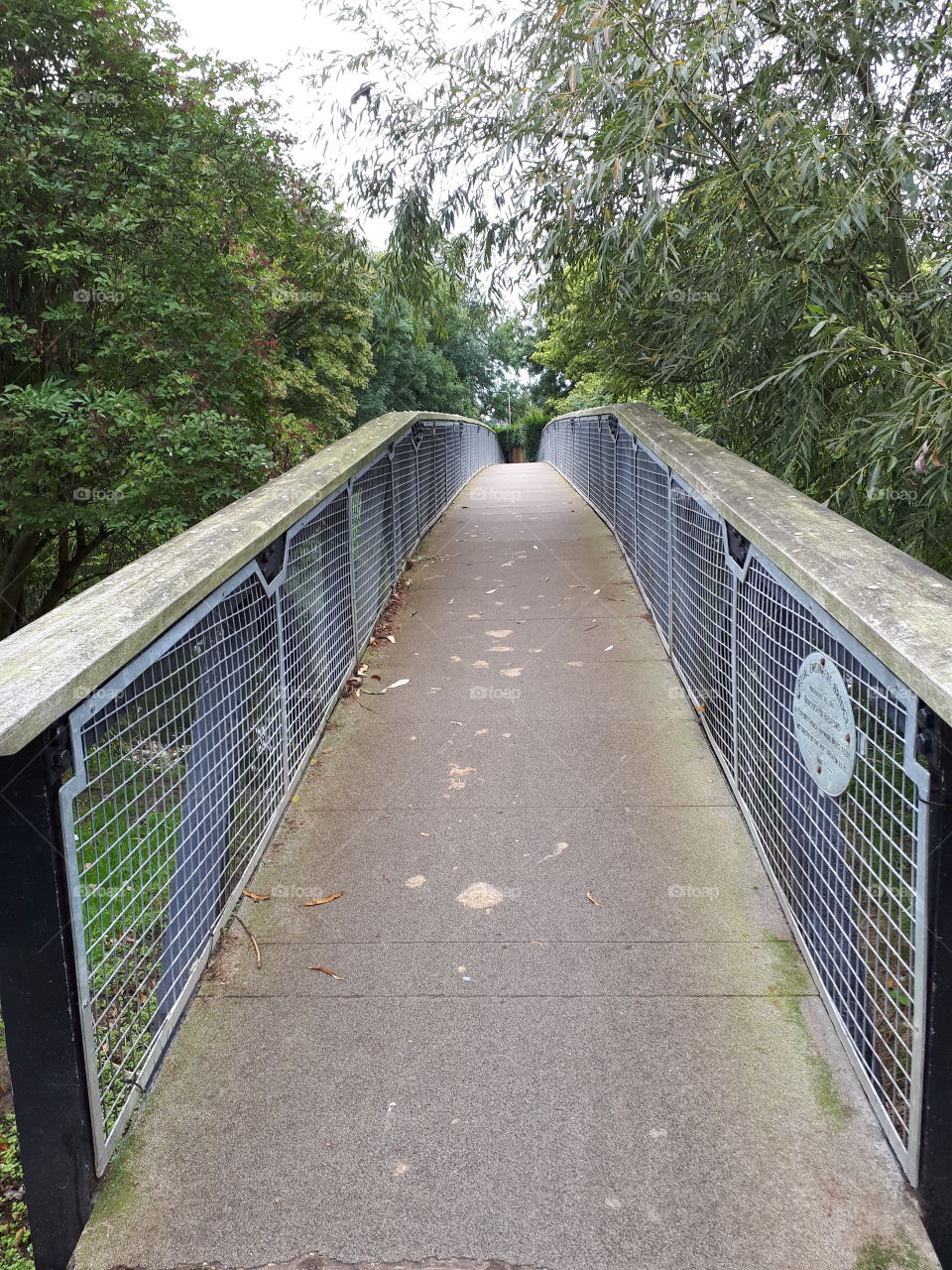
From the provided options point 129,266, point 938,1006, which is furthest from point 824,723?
point 129,266

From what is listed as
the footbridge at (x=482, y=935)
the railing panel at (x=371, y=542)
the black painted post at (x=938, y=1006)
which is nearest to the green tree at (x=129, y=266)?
the railing panel at (x=371, y=542)

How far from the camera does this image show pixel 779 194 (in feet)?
15.1

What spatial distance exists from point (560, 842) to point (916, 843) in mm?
1615

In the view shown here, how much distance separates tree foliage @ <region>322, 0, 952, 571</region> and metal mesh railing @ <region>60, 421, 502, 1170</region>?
225 cm

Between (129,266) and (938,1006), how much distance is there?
745cm

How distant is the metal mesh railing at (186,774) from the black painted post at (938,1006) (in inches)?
63.4

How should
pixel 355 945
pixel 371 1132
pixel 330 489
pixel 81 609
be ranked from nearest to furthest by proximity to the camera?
1. pixel 371 1132
2. pixel 81 609
3. pixel 355 945
4. pixel 330 489

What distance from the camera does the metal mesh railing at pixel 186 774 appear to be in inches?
82.3

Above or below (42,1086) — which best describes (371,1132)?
below

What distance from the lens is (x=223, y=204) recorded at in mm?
7895

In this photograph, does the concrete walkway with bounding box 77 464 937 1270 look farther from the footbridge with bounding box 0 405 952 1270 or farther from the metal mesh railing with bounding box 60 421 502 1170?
the metal mesh railing with bounding box 60 421 502 1170

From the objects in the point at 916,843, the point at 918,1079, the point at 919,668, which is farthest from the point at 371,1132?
the point at 919,668

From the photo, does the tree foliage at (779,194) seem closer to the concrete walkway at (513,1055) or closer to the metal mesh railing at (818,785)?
the metal mesh railing at (818,785)

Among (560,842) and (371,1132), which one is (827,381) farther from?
(371,1132)
